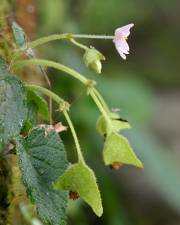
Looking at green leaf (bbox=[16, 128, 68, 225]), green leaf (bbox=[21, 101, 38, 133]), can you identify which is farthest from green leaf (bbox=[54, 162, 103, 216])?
green leaf (bbox=[21, 101, 38, 133])

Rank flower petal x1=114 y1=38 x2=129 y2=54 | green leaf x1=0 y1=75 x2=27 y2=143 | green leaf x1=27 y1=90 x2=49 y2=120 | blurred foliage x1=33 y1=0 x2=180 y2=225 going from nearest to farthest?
1. green leaf x1=0 y1=75 x2=27 y2=143
2. flower petal x1=114 y1=38 x2=129 y2=54
3. green leaf x1=27 y1=90 x2=49 y2=120
4. blurred foliage x1=33 y1=0 x2=180 y2=225

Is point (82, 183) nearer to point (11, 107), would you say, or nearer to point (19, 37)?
point (11, 107)


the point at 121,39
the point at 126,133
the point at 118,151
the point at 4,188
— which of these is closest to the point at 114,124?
the point at 118,151

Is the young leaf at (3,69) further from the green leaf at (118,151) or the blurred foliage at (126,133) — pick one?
the blurred foliage at (126,133)

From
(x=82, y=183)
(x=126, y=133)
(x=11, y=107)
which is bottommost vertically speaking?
(x=82, y=183)

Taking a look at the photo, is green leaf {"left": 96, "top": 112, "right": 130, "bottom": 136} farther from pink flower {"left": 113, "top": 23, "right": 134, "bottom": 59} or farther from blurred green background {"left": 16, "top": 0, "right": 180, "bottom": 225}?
blurred green background {"left": 16, "top": 0, "right": 180, "bottom": 225}

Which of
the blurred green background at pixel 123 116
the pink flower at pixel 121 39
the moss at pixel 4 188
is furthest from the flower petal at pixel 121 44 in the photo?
the blurred green background at pixel 123 116
